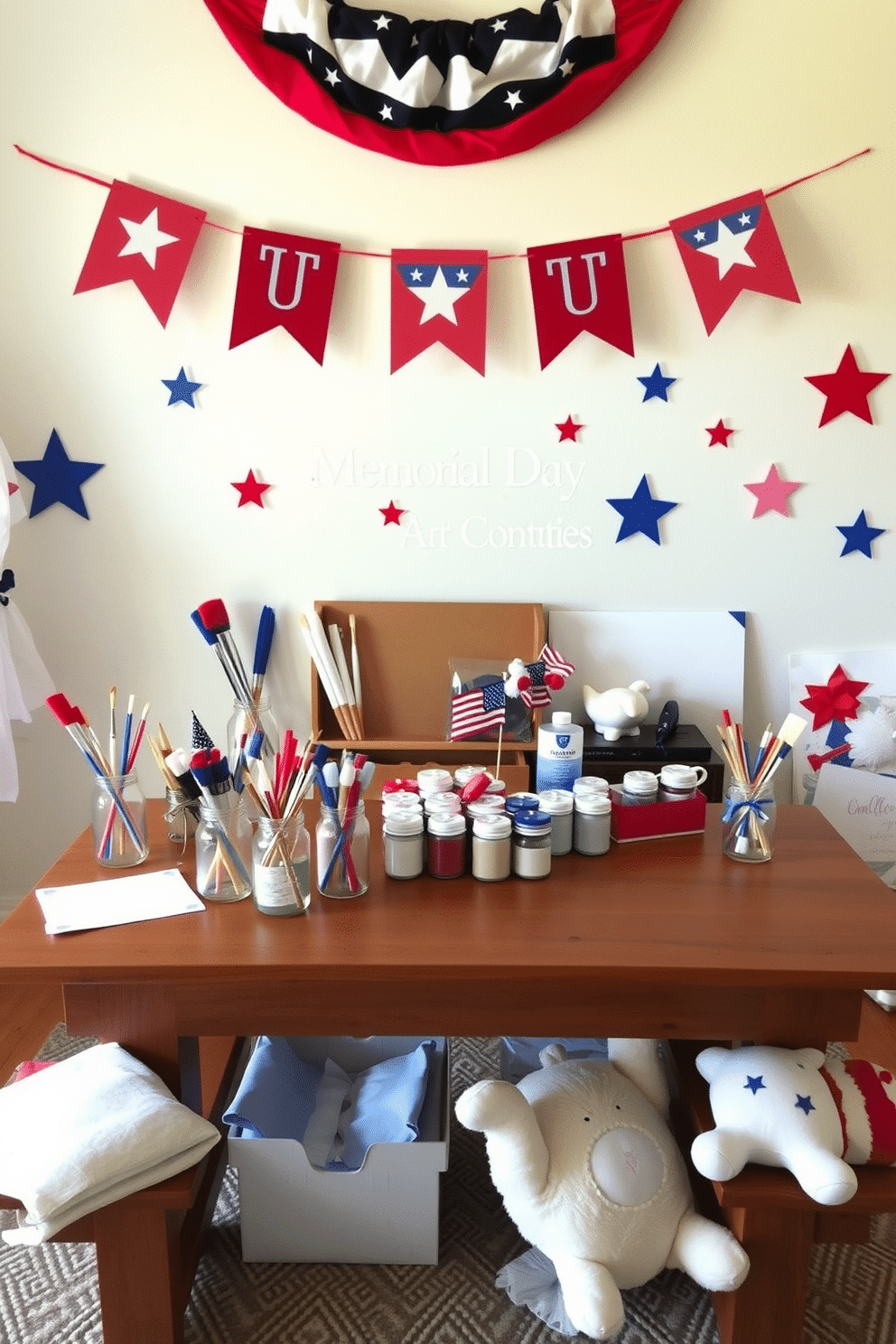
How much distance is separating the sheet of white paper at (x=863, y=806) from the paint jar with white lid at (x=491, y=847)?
1.43 metres

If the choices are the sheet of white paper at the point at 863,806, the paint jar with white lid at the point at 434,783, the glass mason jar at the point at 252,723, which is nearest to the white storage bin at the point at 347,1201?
the paint jar with white lid at the point at 434,783

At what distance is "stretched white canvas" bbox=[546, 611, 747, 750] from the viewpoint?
8.63 ft

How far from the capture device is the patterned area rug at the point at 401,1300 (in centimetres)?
153

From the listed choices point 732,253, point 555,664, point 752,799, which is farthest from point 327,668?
point 732,253

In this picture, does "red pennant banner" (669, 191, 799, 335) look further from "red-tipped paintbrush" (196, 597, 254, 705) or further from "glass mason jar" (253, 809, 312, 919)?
"glass mason jar" (253, 809, 312, 919)

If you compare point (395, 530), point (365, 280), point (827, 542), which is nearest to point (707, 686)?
point (827, 542)

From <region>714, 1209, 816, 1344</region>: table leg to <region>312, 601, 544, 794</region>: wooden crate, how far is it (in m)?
1.31

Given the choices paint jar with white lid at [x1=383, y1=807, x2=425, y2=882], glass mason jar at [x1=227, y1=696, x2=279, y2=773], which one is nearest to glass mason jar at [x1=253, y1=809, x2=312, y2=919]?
paint jar with white lid at [x1=383, y1=807, x2=425, y2=882]

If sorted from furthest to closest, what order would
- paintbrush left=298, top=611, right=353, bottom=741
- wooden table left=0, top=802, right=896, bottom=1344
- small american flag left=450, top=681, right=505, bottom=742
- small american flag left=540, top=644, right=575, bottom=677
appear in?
paintbrush left=298, top=611, right=353, bottom=741 → small american flag left=450, top=681, right=505, bottom=742 → small american flag left=540, top=644, right=575, bottom=677 → wooden table left=0, top=802, right=896, bottom=1344

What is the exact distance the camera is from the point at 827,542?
2.61 m

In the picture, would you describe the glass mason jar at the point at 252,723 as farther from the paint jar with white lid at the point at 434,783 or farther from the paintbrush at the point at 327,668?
the paint jar with white lid at the point at 434,783

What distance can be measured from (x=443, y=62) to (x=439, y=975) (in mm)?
1990

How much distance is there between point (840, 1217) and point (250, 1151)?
82cm

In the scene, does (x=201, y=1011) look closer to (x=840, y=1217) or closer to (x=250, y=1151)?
(x=250, y=1151)
